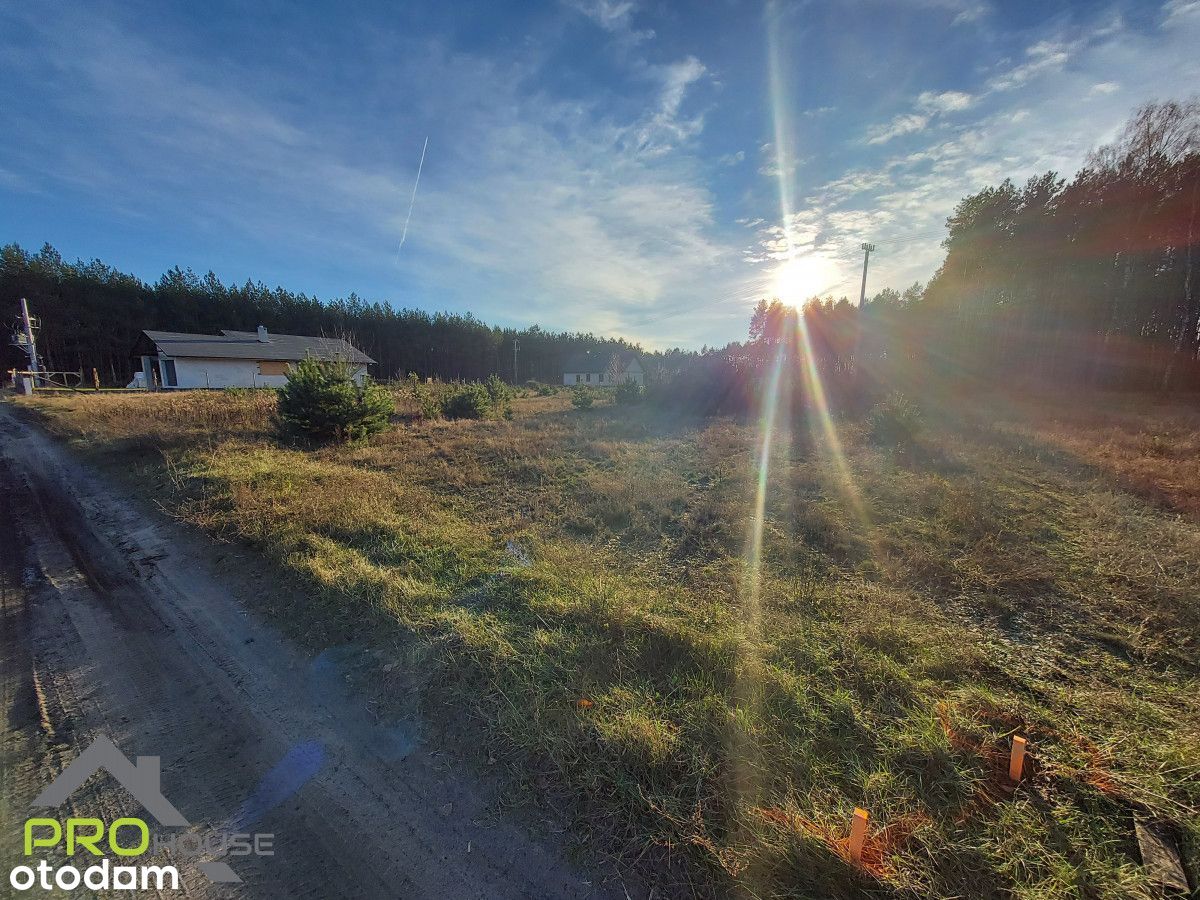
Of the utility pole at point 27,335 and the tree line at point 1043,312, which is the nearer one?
the tree line at point 1043,312

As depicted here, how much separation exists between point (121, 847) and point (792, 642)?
164 inches

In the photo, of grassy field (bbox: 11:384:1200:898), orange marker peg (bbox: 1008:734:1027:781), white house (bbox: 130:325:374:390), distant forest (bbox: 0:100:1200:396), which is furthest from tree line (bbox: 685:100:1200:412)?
white house (bbox: 130:325:374:390)

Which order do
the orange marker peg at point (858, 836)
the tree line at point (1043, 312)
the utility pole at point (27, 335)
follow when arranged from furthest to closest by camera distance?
the utility pole at point (27, 335) → the tree line at point (1043, 312) → the orange marker peg at point (858, 836)

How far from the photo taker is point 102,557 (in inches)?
191

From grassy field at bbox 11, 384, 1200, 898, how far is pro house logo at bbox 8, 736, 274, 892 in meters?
1.11

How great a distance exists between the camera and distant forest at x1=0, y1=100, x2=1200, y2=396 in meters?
19.0

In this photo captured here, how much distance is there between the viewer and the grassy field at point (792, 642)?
201 cm

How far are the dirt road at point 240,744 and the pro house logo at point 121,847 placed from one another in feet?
0.13

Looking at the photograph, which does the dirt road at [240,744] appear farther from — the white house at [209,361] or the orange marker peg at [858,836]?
the white house at [209,361]

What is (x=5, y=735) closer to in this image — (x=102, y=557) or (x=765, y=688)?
(x=102, y=557)

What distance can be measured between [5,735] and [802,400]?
1997 centimetres

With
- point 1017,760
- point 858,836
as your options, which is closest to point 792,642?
point 1017,760

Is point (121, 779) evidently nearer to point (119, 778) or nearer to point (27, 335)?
point (119, 778)

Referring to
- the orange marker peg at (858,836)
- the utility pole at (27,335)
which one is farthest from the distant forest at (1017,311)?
the orange marker peg at (858,836)
